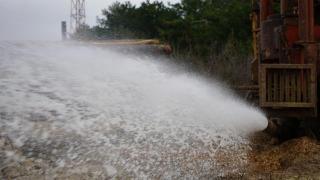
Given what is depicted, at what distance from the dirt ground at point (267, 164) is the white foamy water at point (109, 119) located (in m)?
0.08

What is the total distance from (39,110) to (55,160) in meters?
0.51

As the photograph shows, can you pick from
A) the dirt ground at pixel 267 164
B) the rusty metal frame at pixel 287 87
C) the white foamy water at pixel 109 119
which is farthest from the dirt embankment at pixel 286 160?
the rusty metal frame at pixel 287 87

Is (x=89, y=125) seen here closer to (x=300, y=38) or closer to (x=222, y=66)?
(x=300, y=38)

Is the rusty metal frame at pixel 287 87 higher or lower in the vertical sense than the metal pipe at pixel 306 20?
lower

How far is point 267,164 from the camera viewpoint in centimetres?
487

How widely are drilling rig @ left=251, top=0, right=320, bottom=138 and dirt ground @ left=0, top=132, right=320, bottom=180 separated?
15.6 inches

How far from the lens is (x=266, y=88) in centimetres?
508

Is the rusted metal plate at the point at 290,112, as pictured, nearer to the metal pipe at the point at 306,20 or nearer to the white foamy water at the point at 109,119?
the white foamy water at the point at 109,119

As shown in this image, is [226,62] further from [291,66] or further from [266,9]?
[291,66]

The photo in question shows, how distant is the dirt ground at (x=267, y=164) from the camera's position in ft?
13.1

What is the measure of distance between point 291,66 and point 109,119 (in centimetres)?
201

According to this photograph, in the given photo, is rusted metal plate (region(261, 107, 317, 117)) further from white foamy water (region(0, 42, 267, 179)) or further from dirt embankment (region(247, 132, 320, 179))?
white foamy water (region(0, 42, 267, 179))

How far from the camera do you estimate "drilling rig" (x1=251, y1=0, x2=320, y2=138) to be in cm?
500

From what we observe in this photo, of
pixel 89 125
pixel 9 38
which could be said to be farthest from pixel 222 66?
pixel 89 125
